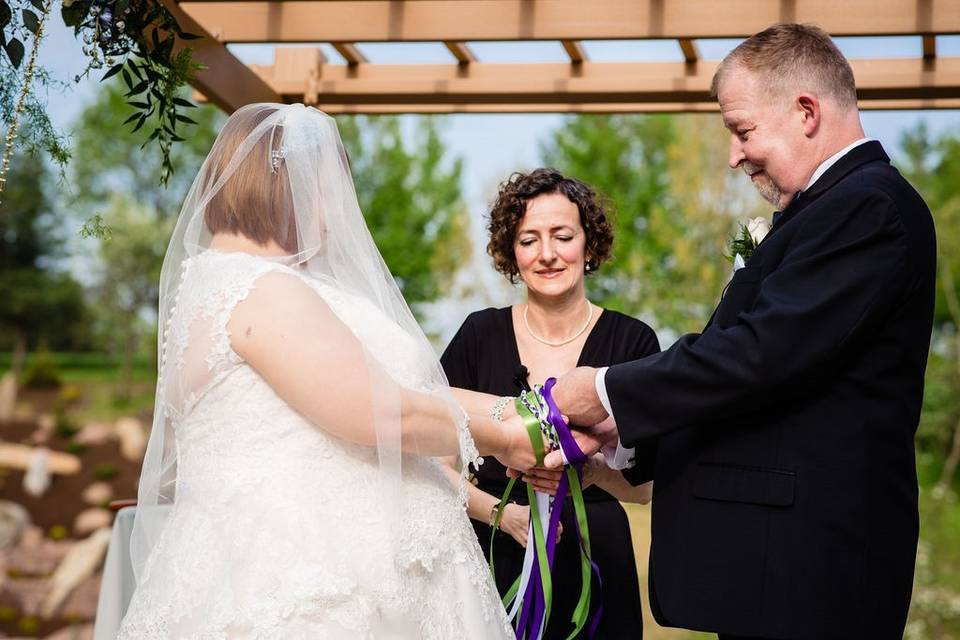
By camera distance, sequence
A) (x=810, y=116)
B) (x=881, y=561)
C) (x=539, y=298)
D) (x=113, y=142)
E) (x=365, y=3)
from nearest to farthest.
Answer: (x=881, y=561) < (x=810, y=116) < (x=539, y=298) < (x=365, y=3) < (x=113, y=142)

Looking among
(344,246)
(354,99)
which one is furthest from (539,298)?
(354,99)

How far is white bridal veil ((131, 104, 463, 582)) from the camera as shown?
8.16 ft

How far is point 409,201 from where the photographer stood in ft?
51.4

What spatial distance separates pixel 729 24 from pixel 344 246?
7.71 ft

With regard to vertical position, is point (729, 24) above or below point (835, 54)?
above

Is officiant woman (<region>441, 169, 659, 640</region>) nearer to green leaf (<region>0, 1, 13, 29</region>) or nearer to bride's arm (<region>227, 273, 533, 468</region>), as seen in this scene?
bride's arm (<region>227, 273, 533, 468</region>)

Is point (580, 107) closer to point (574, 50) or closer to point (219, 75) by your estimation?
point (574, 50)

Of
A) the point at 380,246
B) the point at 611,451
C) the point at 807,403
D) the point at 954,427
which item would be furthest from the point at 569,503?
the point at 954,427

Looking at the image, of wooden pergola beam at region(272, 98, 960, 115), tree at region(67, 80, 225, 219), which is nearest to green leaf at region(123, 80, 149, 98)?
wooden pergola beam at region(272, 98, 960, 115)

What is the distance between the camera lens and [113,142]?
679 inches

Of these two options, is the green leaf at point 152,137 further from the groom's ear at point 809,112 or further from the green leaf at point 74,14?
the groom's ear at point 809,112

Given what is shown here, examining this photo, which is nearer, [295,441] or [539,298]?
[295,441]

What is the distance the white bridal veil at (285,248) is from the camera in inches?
98.0

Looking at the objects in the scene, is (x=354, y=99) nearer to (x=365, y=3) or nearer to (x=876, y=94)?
(x=365, y=3)
